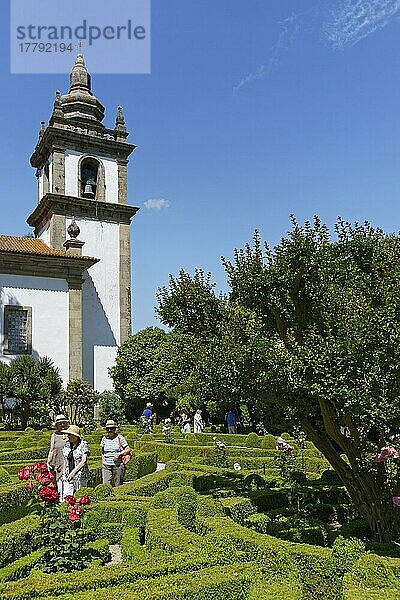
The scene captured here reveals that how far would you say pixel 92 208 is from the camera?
96.5 feet

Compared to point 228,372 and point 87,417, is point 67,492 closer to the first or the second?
point 228,372

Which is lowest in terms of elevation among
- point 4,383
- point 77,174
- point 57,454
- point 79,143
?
point 57,454

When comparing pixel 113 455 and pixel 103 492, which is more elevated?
pixel 113 455

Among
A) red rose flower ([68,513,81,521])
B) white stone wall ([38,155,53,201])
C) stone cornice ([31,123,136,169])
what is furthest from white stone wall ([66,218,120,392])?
red rose flower ([68,513,81,521])

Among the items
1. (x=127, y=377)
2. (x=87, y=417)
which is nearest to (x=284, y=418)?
(x=87, y=417)

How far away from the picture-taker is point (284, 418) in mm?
7246

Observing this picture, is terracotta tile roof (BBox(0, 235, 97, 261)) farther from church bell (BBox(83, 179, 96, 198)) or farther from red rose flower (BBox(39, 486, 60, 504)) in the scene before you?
red rose flower (BBox(39, 486, 60, 504))

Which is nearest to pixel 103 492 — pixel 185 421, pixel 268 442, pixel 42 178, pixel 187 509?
pixel 187 509

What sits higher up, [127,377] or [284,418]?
[127,377]

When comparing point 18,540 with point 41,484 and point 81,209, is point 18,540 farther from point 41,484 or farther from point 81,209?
point 81,209

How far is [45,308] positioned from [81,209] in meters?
6.32

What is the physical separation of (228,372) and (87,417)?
59.1 feet

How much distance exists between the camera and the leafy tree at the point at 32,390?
20969mm

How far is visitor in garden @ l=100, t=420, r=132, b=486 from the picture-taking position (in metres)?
9.18
